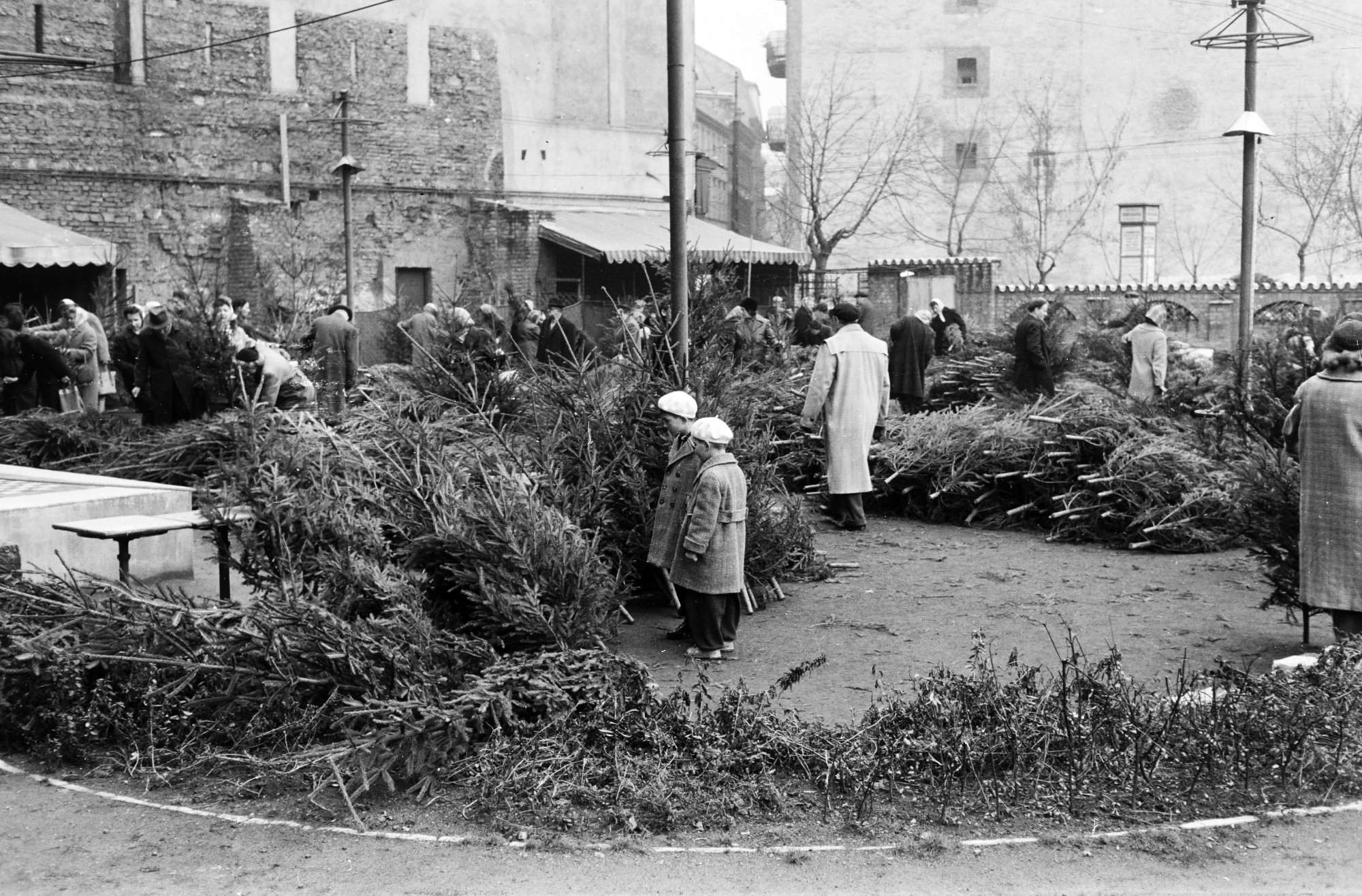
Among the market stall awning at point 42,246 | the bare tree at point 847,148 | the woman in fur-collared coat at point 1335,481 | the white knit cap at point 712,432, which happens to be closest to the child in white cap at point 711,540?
the white knit cap at point 712,432

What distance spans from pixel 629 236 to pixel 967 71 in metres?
18.2

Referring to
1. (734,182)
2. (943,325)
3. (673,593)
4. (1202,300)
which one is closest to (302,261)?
(943,325)

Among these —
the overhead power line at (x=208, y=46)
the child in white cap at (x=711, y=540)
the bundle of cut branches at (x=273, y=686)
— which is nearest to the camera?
the bundle of cut branches at (x=273, y=686)

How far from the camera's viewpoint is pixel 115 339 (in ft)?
51.5

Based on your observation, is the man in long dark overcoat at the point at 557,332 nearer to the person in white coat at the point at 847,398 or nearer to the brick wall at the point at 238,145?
the person in white coat at the point at 847,398

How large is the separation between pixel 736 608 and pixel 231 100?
24043 mm

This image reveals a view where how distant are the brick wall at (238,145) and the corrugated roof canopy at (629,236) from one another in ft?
7.60

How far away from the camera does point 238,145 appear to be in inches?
1122

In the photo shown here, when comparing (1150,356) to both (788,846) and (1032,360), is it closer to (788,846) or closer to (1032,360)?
(1032,360)

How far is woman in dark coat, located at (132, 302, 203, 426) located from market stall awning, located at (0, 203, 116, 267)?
1002cm

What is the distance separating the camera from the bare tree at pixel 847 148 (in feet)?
142

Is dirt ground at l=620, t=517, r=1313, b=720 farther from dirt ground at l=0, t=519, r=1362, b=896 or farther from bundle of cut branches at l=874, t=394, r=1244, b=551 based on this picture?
dirt ground at l=0, t=519, r=1362, b=896

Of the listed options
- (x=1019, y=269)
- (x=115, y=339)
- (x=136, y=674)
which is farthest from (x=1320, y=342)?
(x=1019, y=269)

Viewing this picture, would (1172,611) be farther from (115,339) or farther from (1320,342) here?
(115,339)
